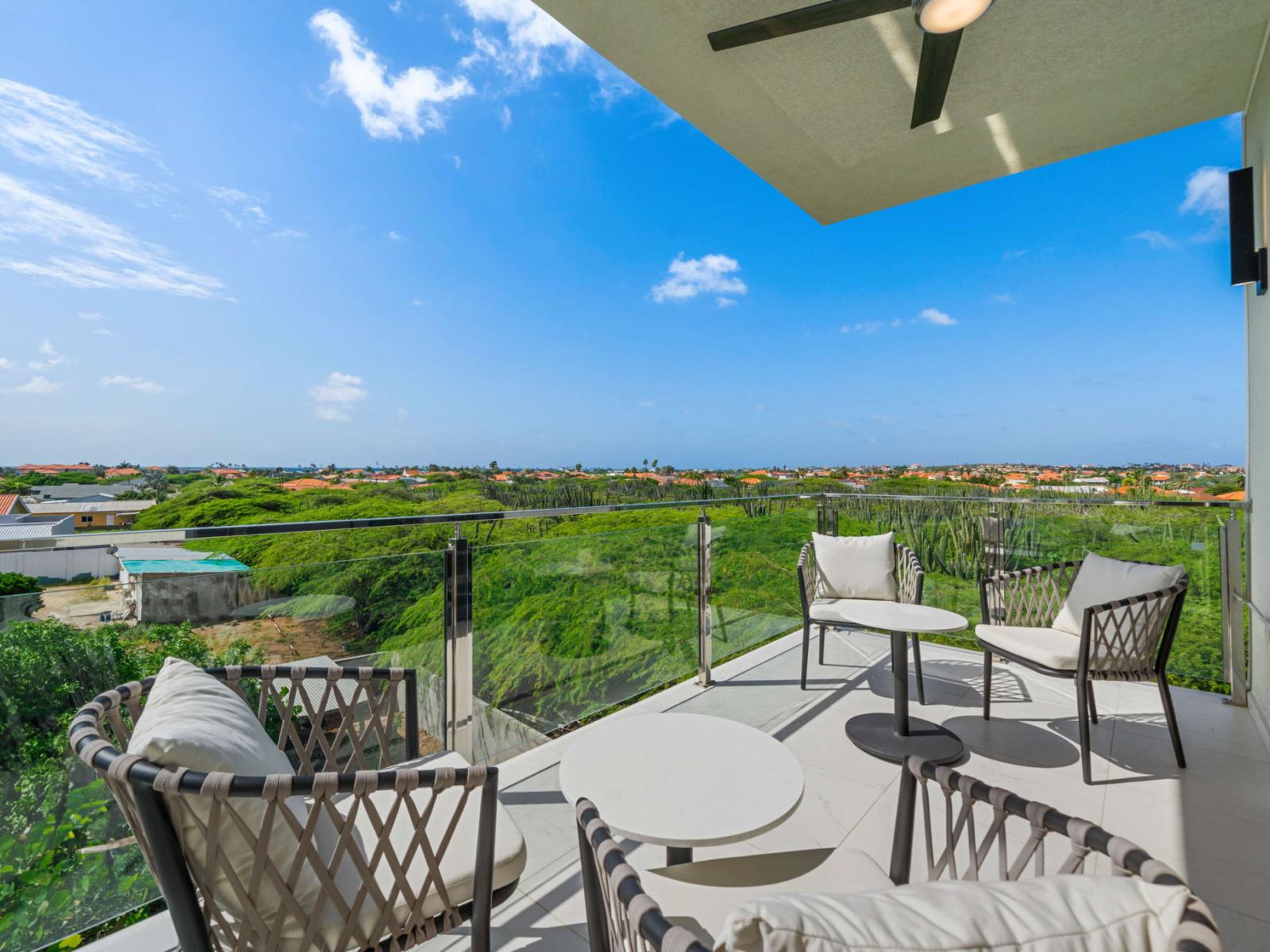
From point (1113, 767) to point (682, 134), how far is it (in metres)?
14.2

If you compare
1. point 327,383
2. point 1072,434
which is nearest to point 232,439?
point 327,383

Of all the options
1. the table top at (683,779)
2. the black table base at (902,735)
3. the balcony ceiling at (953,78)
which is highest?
the balcony ceiling at (953,78)

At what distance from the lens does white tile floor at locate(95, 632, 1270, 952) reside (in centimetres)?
183

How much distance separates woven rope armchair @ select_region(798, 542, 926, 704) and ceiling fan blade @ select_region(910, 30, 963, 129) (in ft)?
7.73

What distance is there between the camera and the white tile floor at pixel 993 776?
1827 mm

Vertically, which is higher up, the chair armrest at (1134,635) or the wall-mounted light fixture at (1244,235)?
the wall-mounted light fixture at (1244,235)

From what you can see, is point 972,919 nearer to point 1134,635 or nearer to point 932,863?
point 932,863

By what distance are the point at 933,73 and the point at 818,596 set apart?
2758 millimetres

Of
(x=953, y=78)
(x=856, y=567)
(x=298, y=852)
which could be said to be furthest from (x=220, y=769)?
(x=953, y=78)

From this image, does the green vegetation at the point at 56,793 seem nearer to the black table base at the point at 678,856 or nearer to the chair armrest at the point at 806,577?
the black table base at the point at 678,856

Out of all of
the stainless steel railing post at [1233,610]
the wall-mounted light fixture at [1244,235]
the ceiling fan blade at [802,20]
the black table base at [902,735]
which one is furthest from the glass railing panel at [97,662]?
the stainless steel railing post at [1233,610]

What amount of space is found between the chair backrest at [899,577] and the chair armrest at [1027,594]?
392 millimetres

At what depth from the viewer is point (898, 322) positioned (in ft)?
53.4

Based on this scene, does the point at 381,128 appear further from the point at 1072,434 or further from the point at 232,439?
the point at 1072,434
